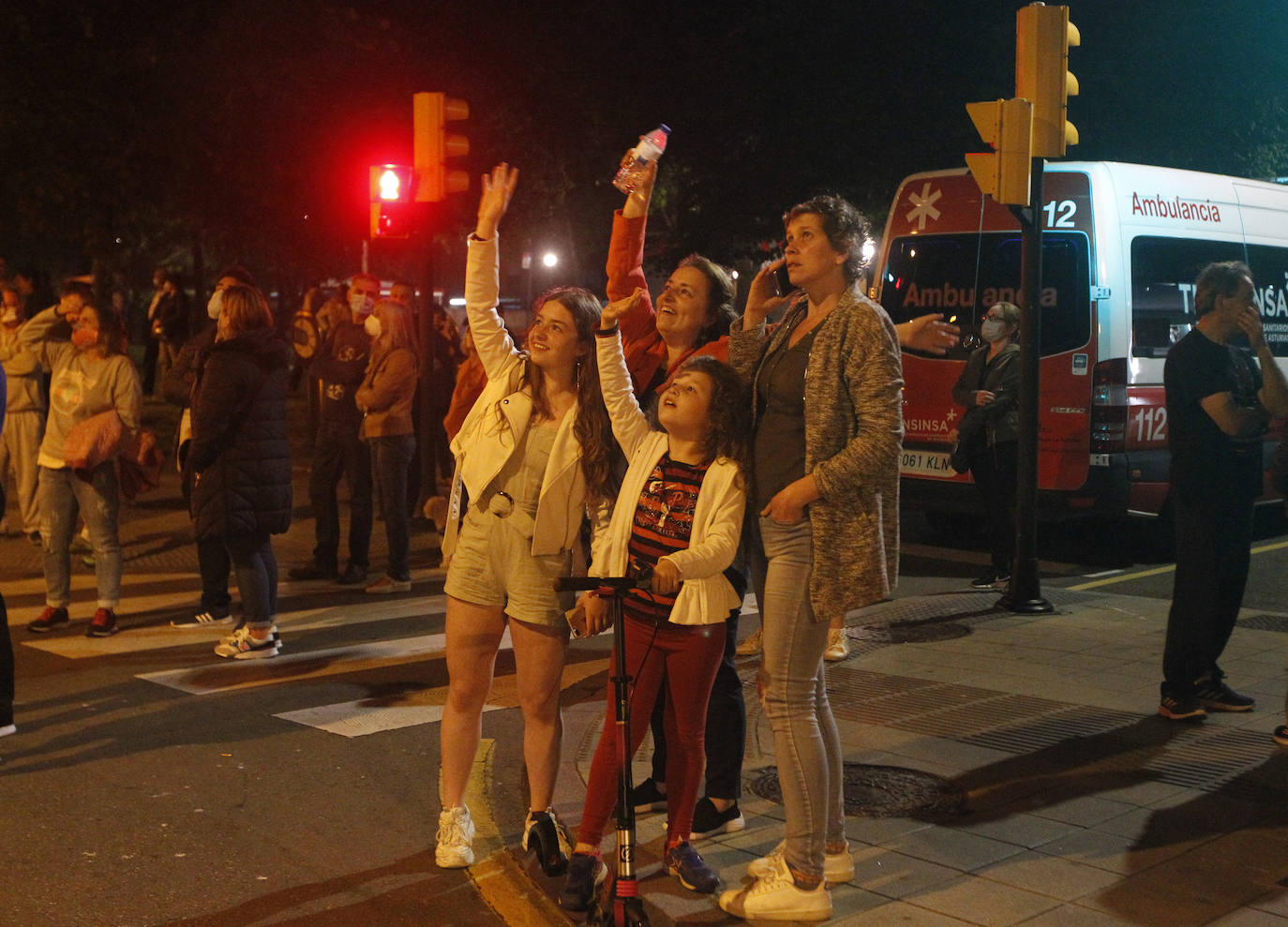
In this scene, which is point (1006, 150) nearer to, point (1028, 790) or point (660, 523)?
point (1028, 790)

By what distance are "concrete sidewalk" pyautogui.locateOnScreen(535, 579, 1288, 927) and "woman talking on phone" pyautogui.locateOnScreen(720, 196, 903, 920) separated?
0.24 meters

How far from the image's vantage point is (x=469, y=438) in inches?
193

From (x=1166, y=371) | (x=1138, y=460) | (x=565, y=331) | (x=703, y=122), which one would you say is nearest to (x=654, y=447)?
(x=565, y=331)

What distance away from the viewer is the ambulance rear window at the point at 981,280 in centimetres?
1102

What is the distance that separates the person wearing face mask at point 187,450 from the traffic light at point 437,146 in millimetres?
2836

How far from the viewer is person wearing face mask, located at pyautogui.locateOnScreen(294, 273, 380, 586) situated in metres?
10.4

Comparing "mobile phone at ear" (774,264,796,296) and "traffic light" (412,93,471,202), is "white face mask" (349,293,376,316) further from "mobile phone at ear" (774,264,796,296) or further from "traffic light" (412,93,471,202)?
"mobile phone at ear" (774,264,796,296)

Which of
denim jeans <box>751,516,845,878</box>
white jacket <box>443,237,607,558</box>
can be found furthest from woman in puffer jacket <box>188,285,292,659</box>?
denim jeans <box>751,516,845,878</box>

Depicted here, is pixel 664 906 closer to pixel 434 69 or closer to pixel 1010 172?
pixel 1010 172

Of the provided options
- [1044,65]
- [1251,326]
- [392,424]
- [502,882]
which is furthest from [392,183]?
[502,882]

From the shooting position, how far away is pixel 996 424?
10.2 metres

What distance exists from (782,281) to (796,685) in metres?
1.97

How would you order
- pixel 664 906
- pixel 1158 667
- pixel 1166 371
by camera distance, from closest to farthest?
pixel 664 906, pixel 1166 371, pixel 1158 667

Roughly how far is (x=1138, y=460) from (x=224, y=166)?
13.9 meters
